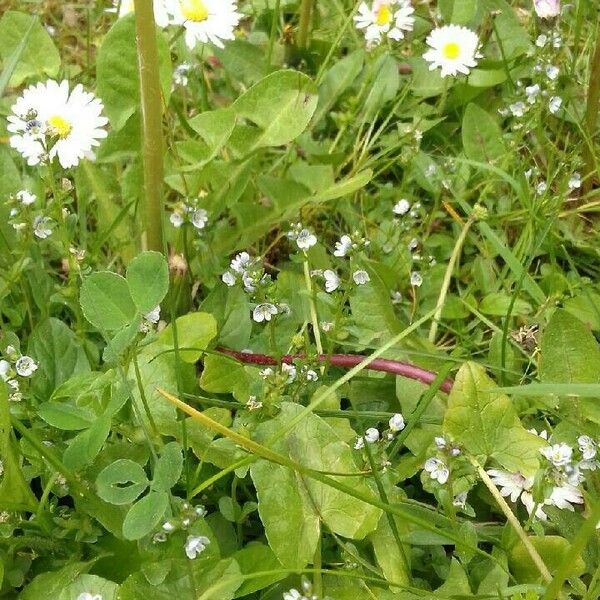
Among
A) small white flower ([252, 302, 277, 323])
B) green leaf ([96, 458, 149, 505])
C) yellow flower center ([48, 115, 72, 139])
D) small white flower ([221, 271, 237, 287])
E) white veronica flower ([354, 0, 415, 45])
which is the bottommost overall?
green leaf ([96, 458, 149, 505])

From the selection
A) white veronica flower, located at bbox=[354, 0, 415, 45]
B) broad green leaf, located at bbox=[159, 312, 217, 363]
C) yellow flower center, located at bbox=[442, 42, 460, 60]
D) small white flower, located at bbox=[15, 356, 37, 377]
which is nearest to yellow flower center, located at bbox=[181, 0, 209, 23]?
white veronica flower, located at bbox=[354, 0, 415, 45]

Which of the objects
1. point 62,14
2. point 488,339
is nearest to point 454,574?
point 488,339

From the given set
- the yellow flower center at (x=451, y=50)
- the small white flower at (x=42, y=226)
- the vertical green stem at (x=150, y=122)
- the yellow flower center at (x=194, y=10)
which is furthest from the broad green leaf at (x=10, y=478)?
the yellow flower center at (x=451, y=50)

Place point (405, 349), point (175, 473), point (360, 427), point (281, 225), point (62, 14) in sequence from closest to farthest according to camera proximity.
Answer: point (175, 473)
point (360, 427)
point (405, 349)
point (281, 225)
point (62, 14)

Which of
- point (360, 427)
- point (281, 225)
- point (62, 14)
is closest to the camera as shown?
point (360, 427)

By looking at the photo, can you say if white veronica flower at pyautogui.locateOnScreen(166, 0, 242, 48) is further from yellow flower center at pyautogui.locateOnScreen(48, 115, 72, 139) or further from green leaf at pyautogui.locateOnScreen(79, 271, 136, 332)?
green leaf at pyautogui.locateOnScreen(79, 271, 136, 332)

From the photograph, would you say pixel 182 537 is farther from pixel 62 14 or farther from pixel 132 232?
pixel 62 14
